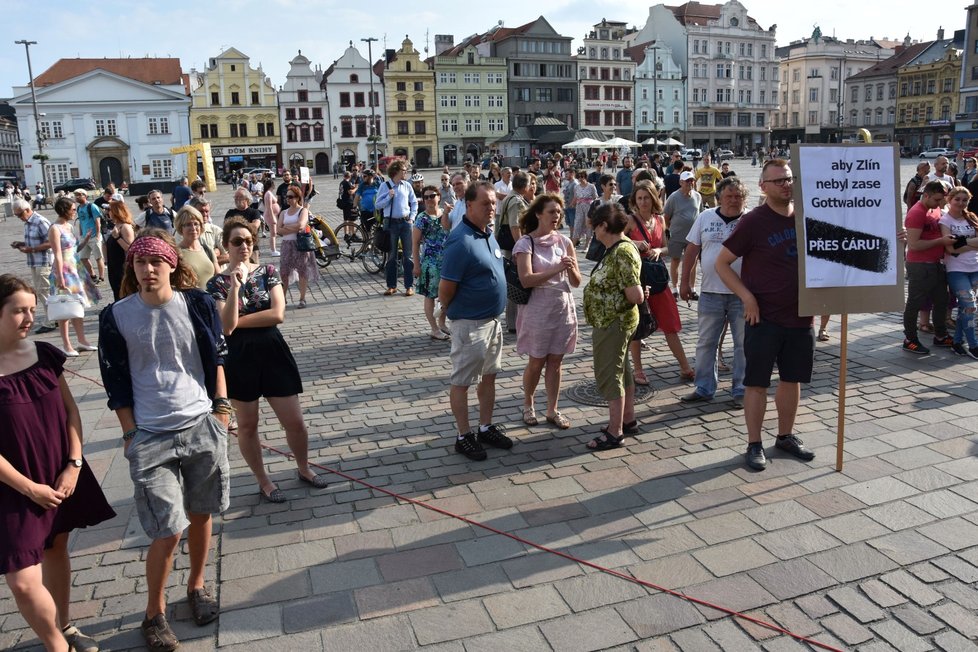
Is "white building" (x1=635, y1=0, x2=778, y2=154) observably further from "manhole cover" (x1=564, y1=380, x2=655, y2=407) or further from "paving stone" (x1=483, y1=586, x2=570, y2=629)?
"paving stone" (x1=483, y1=586, x2=570, y2=629)

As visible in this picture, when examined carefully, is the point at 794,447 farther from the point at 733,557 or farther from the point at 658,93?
the point at 658,93

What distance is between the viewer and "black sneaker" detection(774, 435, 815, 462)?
16.9 feet

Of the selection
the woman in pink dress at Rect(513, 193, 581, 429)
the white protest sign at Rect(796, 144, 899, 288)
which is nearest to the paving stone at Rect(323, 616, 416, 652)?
the woman in pink dress at Rect(513, 193, 581, 429)

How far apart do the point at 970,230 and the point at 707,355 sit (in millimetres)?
3271

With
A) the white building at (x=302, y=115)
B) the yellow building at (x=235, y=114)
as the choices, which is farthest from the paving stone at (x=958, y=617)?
the white building at (x=302, y=115)

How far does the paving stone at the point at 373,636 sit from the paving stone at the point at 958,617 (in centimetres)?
232

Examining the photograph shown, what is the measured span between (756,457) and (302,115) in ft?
237

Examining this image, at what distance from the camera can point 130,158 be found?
67250mm

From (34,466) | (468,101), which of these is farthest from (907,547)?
Result: (468,101)

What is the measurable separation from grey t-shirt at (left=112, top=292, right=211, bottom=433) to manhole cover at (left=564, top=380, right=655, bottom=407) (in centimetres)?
380

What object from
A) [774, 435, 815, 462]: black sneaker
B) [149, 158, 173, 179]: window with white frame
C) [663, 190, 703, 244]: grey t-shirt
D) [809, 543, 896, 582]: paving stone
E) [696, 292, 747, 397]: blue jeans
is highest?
[149, 158, 173, 179]: window with white frame

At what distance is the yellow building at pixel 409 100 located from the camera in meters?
73.7

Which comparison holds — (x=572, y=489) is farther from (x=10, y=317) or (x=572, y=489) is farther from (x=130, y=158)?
(x=130, y=158)

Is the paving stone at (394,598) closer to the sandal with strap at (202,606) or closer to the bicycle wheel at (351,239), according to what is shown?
the sandal with strap at (202,606)
